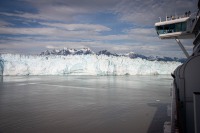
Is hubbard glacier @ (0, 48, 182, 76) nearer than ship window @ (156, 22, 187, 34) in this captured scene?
No

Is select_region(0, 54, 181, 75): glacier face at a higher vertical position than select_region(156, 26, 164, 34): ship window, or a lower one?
lower

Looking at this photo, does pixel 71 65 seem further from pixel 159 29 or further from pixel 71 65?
pixel 159 29

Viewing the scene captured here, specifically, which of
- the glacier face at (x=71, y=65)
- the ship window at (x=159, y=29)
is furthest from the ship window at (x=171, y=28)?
the glacier face at (x=71, y=65)

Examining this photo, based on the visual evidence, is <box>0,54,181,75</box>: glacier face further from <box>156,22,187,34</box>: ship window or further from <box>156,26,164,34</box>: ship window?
<box>156,22,187,34</box>: ship window

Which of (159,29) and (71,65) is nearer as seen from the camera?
(159,29)

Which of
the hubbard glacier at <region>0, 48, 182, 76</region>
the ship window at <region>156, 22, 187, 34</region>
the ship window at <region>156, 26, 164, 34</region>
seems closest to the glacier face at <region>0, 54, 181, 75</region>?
the hubbard glacier at <region>0, 48, 182, 76</region>

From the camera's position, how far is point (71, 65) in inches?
2596

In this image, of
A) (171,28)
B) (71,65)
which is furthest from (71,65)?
(171,28)

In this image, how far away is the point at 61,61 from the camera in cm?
6550

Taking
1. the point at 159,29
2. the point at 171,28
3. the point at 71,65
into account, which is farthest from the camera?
the point at 71,65

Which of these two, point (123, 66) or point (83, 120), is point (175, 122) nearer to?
point (83, 120)

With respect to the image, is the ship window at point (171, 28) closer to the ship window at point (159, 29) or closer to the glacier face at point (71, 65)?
the ship window at point (159, 29)

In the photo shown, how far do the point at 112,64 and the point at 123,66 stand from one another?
403 centimetres

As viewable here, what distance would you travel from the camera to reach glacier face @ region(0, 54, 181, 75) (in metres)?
61.2
